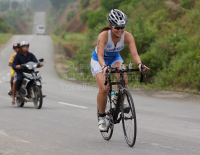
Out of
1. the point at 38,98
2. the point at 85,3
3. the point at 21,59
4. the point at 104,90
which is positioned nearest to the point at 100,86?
the point at 104,90

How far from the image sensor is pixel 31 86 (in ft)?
40.2

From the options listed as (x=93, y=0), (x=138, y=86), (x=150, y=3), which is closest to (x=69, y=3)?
(x=93, y=0)

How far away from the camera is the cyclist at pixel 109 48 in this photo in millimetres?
6379

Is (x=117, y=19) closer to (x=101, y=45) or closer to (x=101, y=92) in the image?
(x=101, y=45)

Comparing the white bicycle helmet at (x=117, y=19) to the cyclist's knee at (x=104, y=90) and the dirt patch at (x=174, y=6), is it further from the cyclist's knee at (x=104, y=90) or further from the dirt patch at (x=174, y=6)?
the dirt patch at (x=174, y=6)

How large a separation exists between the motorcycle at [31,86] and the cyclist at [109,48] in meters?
5.11

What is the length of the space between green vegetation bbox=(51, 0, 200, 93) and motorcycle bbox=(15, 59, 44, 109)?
250 inches

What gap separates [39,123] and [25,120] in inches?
23.5

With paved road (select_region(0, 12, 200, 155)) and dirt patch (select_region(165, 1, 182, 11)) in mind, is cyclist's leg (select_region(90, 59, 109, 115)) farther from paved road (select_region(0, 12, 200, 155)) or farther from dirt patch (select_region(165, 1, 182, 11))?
dirt patch (select_region(165, 1, 182, 11))

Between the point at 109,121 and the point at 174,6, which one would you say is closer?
the point at 109,121

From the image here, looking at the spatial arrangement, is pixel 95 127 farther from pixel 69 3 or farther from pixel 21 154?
pixel 69 3

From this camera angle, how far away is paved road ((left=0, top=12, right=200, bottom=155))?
6.19m

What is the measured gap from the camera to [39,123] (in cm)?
903

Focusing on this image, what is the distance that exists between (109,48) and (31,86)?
595cm
